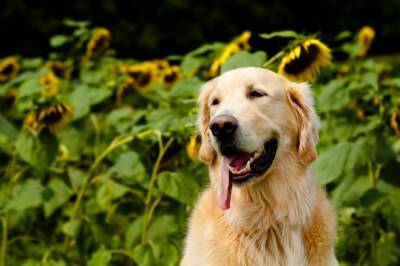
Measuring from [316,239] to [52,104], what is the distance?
2016mm

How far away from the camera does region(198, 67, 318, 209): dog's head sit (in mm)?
3395

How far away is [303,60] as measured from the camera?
14.6 feet

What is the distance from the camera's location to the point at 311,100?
3.71 meters

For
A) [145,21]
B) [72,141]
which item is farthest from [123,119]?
[145,21]

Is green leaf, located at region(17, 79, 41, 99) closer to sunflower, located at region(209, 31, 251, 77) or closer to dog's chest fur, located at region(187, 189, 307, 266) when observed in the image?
sunflower, located at region(209, 31, 251, 77)

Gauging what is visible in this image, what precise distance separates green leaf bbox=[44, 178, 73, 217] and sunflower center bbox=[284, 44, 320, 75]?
1.74 metres

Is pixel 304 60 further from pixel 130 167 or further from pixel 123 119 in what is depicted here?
pixel 123 119

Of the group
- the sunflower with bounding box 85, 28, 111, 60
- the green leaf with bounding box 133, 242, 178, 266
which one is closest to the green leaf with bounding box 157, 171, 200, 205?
the green leaf with bounding box 133, 242, 178, 266

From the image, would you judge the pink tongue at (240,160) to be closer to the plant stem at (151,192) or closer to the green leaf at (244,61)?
the green leaf at (244,61)

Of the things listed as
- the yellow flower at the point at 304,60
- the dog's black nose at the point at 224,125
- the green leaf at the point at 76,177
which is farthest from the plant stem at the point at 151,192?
the dog's black nose at the point at 224,125

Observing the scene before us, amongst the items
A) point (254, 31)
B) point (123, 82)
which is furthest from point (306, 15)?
point (123, 82)

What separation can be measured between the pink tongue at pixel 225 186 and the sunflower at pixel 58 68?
12.6ft

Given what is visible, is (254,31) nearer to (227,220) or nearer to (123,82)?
(123,82)

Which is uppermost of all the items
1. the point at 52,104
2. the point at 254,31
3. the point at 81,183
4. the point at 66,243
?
the point at 254,31
